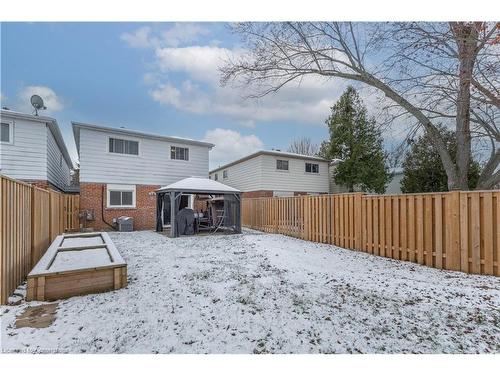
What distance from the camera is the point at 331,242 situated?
8086mm

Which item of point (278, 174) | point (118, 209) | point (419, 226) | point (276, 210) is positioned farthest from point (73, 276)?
point (278, 174)

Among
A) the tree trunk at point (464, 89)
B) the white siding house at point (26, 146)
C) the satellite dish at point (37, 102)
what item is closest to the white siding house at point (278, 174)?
the tree trunk at point (464, 89)

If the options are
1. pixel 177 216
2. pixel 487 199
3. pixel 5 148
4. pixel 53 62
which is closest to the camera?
pixel 487 199

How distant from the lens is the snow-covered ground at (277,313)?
250 centimetres

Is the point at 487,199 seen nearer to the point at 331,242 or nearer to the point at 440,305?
the point at 440,305

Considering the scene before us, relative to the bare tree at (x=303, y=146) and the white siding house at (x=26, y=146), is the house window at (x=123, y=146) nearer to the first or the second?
the white siding house at (x=26, y=146)

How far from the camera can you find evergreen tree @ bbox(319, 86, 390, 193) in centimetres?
1803

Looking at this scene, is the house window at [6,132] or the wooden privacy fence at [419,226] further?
the house window at [6,132]

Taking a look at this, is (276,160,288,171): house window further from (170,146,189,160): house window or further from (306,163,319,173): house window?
(170,146,189,160): house window

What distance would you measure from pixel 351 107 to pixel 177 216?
15.2m

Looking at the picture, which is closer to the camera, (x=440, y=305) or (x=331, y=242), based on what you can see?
(x=440, y=305)

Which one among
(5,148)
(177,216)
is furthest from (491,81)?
(5,148)

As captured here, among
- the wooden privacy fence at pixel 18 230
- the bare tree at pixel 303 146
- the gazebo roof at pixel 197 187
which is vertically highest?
the bare tree at pixel 303 146

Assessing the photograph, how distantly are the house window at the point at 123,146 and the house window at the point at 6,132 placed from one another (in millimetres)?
3486
